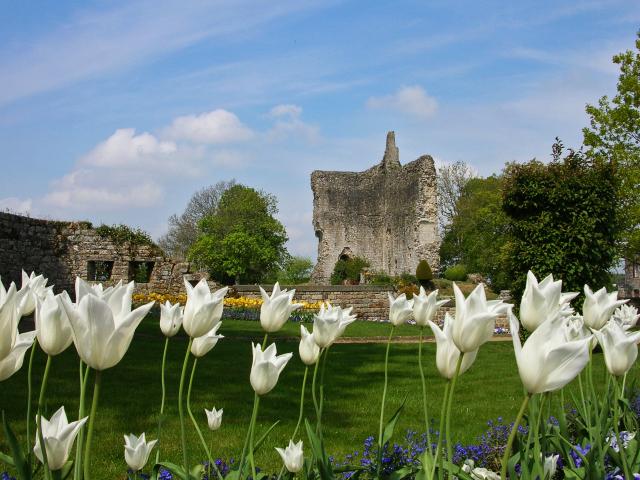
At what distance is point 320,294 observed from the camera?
72.2 feet

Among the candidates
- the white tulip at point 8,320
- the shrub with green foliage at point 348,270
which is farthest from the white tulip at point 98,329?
the shrub with green foliage at point 348,270

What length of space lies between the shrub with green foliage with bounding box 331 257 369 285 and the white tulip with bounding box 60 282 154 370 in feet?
115

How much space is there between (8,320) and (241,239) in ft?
147

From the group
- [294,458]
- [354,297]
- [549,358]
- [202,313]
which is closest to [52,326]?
[202,313]

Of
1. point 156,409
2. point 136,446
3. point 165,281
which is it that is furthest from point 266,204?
point 136,446

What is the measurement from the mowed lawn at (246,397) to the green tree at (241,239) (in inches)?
1356

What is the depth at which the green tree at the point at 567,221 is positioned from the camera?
39.1ft

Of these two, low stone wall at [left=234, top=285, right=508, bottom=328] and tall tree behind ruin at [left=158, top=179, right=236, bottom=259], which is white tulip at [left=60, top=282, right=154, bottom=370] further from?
tall tree behind ruin at [left=158, top=179, right=236, bottom=259]

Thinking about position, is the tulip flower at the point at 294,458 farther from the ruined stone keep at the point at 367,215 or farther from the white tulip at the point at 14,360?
the ruined stone keep at the point at 367,215

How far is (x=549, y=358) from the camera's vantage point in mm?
1501

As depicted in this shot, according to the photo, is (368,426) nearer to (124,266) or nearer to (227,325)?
(227,325)

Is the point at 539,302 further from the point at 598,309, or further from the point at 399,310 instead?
the point at 399,310

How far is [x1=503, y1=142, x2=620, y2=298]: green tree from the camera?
11.9 m

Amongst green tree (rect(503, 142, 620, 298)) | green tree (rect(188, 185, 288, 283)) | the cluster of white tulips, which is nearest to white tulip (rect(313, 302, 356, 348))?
the cluster of white tulips
